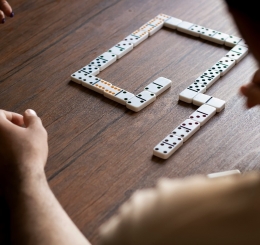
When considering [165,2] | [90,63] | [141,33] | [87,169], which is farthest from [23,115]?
[165,2]

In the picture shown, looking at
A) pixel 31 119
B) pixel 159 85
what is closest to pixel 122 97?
pixel 159 85

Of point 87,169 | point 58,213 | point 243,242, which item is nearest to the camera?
point 243,242

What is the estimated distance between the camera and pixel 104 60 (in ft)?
→ 6.69

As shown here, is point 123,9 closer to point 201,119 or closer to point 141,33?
point 141,33

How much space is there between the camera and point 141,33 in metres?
2.19

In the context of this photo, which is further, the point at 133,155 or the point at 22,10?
the point at 22,10

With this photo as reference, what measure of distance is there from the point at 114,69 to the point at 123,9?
18.6 inches

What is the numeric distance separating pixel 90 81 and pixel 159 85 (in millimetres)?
250

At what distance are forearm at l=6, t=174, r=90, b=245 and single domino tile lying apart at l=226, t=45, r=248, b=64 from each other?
3.11 ft

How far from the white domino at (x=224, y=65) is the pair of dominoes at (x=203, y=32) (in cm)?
13

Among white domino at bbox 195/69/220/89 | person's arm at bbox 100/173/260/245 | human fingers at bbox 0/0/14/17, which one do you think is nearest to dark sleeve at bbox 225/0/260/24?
person's arm at bbox 100/173/260/245

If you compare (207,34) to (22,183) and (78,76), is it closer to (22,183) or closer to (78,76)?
(78,76)

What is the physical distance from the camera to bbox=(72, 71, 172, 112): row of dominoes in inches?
71.4

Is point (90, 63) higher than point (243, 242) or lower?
lower
